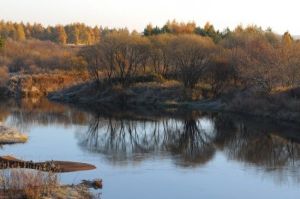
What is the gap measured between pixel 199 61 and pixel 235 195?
4082 centimetres

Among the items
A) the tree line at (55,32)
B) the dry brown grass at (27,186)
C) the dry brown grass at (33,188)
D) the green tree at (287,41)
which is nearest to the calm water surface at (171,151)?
the dry brown grass at (33,188)

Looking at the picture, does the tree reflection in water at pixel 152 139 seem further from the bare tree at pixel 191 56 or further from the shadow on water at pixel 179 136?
the bare tree at pixel 191 56

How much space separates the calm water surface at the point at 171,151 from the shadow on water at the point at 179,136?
54 millimetres

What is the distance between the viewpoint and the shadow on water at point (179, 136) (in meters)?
30.6

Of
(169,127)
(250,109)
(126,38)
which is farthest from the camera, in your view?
(126,38)

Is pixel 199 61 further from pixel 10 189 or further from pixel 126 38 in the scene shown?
pixel 10 189

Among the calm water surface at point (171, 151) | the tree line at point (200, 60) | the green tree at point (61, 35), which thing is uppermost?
the green tree at point (61, 35)

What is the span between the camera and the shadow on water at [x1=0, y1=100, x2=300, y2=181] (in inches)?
1206

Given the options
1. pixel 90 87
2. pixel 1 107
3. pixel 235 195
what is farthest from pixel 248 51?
pixel 235 195

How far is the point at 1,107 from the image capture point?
5734 centimetres

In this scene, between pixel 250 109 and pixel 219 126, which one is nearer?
pixel 219 126

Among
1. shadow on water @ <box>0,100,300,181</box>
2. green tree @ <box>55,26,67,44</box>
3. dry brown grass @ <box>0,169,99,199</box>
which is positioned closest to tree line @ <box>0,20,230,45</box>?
green tree @ <box>55,26,67,44</box>

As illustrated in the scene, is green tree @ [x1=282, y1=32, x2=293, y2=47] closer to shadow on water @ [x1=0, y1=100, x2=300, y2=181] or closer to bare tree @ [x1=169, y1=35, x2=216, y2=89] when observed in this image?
bare tree @ [x1=169, y1=35, x2=216, y2=89]

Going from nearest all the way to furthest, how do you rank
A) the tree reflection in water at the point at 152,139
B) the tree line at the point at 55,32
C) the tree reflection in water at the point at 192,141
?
the tree reflection in water at the point at 192,141
the tree reflection in water at the point at 152,139
the tree line at the point at 55,32
